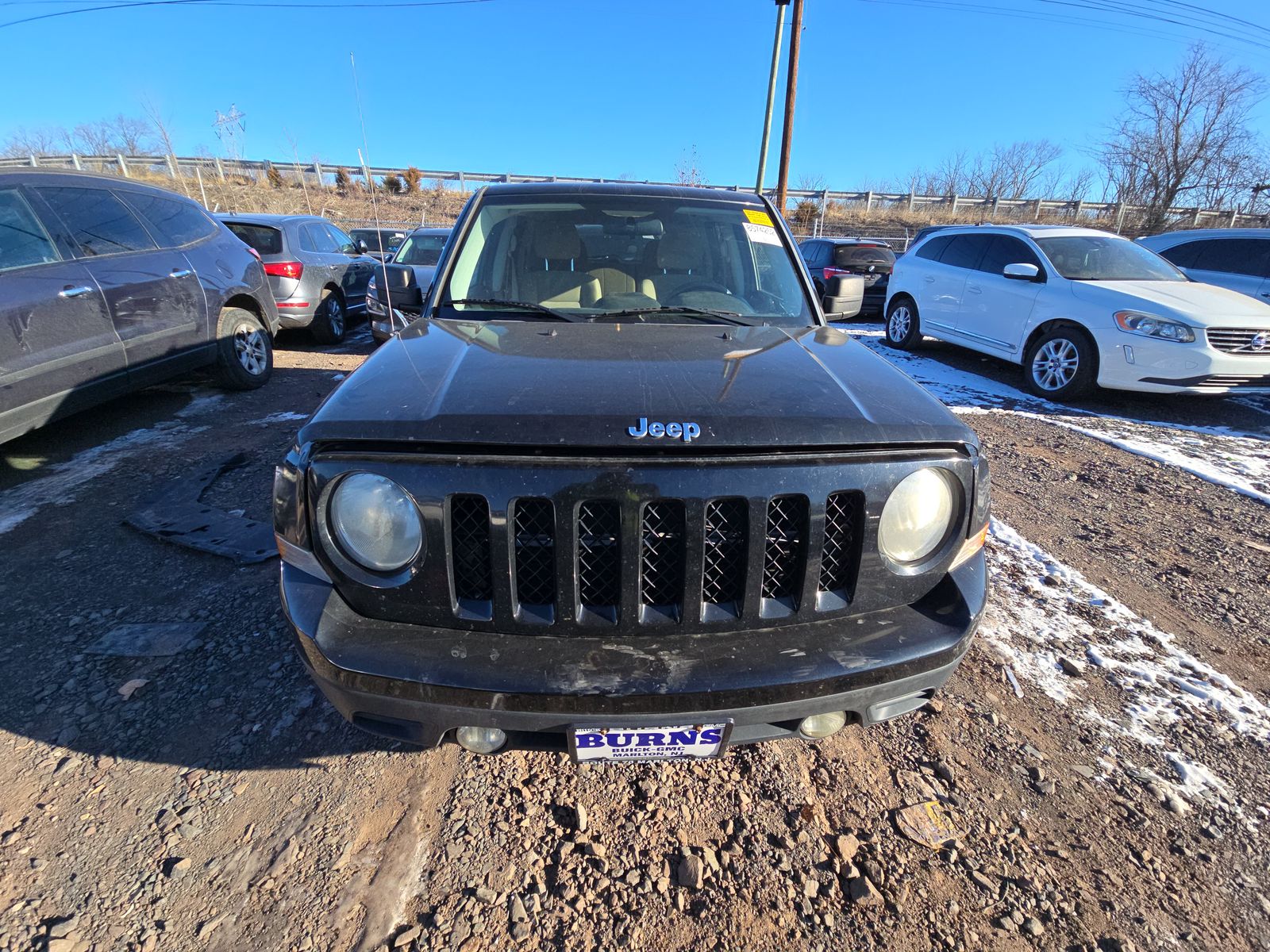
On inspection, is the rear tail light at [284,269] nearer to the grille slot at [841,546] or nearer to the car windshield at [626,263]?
the car windshield at [626,263]

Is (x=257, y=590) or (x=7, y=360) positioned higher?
(x=7, y=360)

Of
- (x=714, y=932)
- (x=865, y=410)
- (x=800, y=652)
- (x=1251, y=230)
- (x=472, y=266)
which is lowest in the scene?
(x=714, y=932)

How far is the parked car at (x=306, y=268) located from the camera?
7652mm

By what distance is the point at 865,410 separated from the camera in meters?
1.62

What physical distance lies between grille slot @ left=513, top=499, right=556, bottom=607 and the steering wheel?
5.13 feet

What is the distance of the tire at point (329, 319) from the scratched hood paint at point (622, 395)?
7039mm

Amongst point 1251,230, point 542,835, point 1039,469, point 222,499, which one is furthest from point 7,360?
point 1251,230

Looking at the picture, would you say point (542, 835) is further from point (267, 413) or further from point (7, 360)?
point (267, 413)

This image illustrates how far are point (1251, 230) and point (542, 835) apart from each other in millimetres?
12274

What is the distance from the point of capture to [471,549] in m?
1.50

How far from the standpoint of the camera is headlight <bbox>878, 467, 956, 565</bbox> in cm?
158

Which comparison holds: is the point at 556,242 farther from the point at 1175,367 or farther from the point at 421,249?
the point at 421,249

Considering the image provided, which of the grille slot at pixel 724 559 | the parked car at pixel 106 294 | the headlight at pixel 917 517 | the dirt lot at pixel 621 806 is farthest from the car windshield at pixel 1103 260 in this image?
the parked car at pixel 106 294

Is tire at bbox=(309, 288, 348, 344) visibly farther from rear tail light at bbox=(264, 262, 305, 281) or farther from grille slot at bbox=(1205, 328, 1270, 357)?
grille slot at bbox=(1205, 328, 1270, 357)
